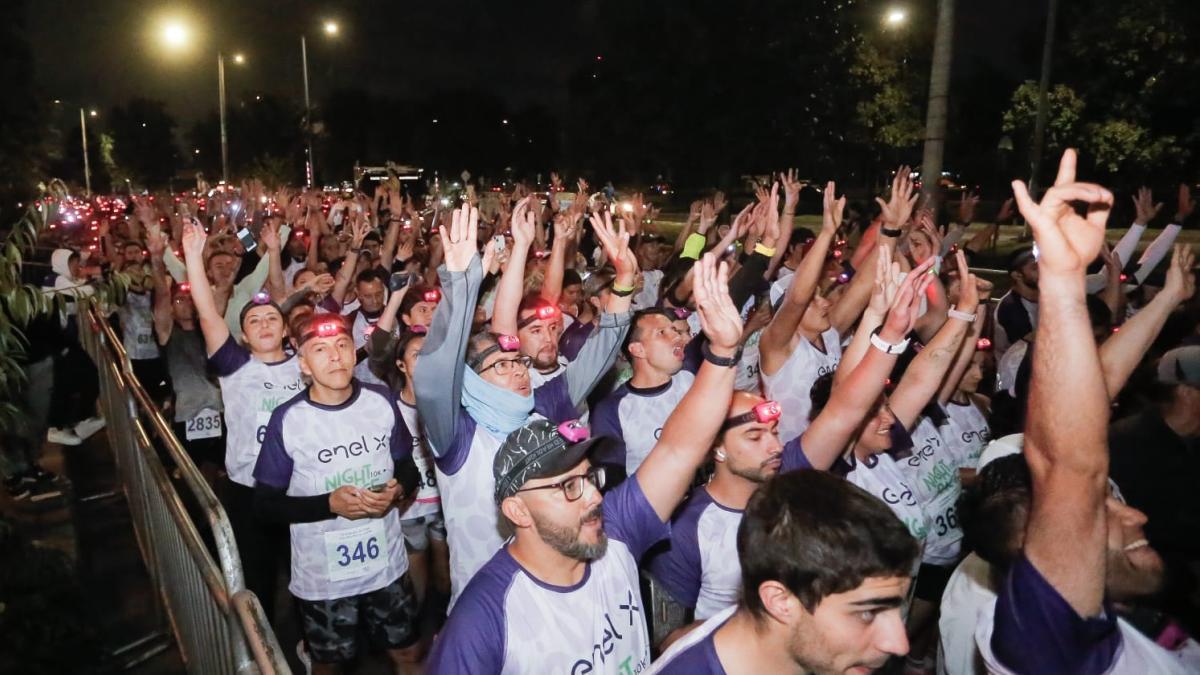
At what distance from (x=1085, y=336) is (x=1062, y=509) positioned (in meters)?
0.41

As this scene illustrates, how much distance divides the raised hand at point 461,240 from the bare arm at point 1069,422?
7.86ft

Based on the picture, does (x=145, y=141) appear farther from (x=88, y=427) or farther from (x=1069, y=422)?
(x=1069, y=422)

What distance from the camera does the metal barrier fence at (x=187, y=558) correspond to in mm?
2828

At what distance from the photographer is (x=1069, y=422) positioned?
206 cm

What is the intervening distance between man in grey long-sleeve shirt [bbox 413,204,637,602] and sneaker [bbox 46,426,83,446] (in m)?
7.44

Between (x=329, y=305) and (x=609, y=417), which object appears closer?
(x=609, y=417)

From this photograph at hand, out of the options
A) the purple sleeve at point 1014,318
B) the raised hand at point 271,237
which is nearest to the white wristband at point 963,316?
the purple sleeve at point 1014,318

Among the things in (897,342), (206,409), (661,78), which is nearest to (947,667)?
(897,342)

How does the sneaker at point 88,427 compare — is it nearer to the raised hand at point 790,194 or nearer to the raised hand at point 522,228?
the raised hand at point 522,228

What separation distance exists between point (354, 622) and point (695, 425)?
2.32m

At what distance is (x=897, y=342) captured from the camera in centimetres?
369

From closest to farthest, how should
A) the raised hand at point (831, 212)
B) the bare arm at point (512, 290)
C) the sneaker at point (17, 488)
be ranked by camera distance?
the bare arm at point (512, 290)
the raised hand at point (831, 212)
the sneaker at point (17, 488)

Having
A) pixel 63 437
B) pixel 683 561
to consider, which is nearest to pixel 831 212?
pixel 683 561

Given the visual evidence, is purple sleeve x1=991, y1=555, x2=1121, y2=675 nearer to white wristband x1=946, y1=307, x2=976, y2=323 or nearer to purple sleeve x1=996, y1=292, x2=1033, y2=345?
white wristband x1=946, y1=307, x2=976, y2=323
